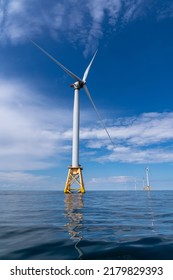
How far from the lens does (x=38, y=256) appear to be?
26.3 ft

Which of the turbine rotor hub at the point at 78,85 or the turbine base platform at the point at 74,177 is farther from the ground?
the turbine rotor hub at the point at 78,85

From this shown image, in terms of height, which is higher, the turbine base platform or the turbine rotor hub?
the turbine rotor hub

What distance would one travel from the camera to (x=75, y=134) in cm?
6450

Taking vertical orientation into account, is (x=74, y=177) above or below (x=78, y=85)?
below

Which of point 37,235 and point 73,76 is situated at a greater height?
point 73,76

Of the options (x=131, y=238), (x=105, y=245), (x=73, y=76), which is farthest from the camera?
(x=73, y=76)

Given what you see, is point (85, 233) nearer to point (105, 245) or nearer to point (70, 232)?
point (70, 232)
